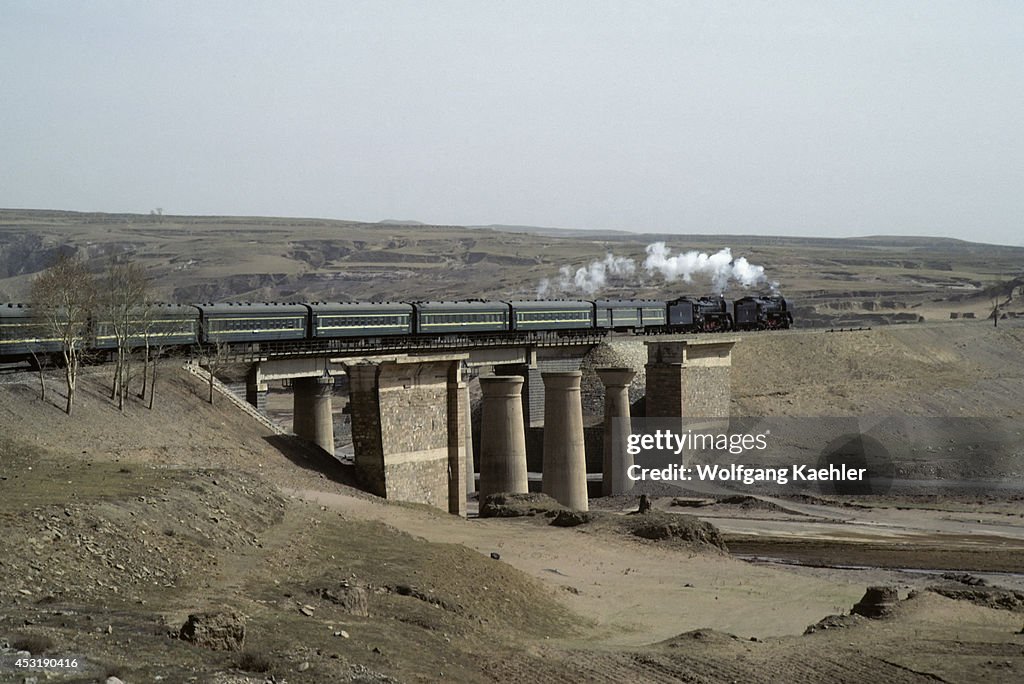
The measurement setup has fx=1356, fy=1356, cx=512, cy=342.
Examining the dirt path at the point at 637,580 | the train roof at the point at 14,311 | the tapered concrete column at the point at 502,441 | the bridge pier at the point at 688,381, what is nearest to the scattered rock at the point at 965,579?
the dirt path at the point at 637,580

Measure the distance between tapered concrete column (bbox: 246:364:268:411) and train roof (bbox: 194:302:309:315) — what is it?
329 cm

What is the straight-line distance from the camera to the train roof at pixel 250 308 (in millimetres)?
55625

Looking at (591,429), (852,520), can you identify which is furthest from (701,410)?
(852,520)

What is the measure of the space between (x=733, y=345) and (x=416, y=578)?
5164 cm

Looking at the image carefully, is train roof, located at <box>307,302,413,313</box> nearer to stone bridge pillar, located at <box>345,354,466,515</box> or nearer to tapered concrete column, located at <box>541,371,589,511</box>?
tapered concrete column, located at <box>541,371,589,511</box>

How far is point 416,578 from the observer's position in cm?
3025

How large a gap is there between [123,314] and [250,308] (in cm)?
998

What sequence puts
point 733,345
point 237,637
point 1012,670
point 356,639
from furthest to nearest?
point 733,345 < point 1012,670 < point 356,639 < point 237,637

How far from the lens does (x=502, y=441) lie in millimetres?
52031

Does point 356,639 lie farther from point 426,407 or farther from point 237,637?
point 426,407

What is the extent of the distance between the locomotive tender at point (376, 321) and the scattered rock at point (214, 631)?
2930 centimetres

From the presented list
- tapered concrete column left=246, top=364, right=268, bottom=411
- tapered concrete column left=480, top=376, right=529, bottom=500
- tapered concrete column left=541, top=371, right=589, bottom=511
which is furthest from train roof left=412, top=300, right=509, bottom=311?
tapered concrete column left=480, top=376, right=529, bottom=500

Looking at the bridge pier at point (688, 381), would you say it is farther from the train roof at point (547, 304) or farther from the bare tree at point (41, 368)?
the bare tree at point (41, 368)

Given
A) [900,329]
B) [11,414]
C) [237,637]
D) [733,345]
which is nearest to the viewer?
[237,637]
